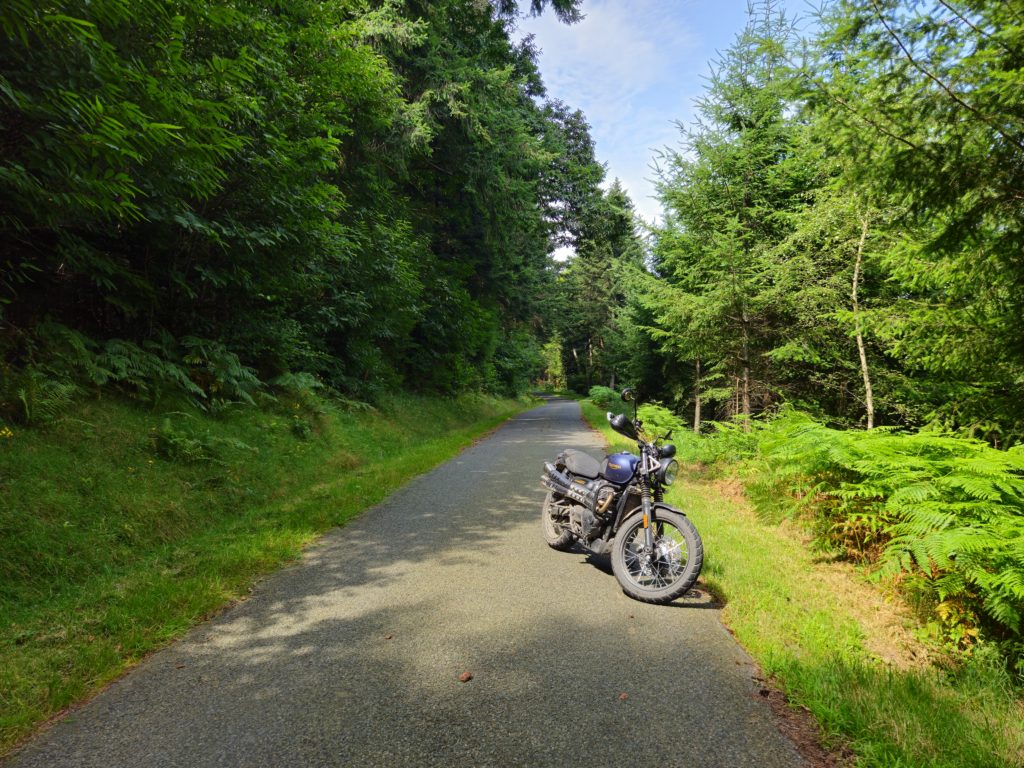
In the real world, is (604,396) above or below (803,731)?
above

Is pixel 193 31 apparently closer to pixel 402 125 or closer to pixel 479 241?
pixel 402 125

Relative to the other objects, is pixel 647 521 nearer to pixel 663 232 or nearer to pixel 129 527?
pixel 129 527

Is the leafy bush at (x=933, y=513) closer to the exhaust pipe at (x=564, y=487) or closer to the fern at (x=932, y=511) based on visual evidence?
the fern at (x=932, y=511)

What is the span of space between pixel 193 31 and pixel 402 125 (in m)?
7.09

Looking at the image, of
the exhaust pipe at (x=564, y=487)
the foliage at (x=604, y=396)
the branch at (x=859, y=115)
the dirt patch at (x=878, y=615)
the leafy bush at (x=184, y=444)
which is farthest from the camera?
the foliage at (x=604, y=396)

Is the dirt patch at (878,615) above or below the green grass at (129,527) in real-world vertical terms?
below

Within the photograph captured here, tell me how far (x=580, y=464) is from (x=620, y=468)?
87 cm

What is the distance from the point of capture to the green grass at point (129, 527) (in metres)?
2.93

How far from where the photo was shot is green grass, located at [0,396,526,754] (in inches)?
115

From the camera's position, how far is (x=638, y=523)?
4125 millimetres

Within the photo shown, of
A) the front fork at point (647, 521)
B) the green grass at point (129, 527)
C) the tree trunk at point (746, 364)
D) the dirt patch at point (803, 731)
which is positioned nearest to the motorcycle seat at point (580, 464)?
the front fork at point (647, 521)

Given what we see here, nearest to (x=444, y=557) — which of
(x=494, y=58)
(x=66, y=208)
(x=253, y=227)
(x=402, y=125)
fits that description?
(x=66, y=208)

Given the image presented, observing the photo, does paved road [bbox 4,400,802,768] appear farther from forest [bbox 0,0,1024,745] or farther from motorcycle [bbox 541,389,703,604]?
forest [bbox 0,0,1024,745]

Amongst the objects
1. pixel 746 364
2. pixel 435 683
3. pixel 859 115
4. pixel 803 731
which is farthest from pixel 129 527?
pixel 746 364
